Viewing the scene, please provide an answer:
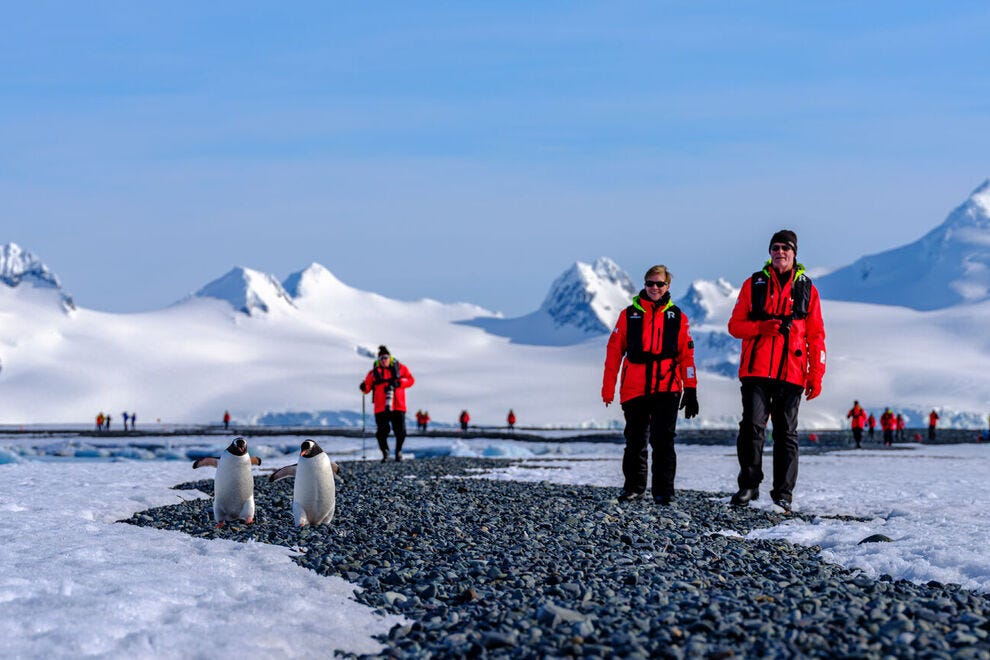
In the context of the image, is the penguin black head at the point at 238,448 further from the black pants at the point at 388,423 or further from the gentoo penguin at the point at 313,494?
the black pants at the point at 388,423

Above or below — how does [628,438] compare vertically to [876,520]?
above

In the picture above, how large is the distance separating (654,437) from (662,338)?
95 centimetres

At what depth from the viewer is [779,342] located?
397 inches

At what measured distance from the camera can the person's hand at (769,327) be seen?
32.8ft

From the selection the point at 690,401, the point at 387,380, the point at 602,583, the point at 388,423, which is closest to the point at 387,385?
the point at 387,380

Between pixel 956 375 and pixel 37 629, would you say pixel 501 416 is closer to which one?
pixel 956 375

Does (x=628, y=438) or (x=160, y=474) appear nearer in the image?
(x=628, y=438)

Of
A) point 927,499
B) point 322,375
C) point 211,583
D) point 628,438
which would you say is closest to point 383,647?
point 211,583

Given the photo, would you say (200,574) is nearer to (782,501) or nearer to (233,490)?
(233,490)

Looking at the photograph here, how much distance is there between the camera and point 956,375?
17325 centimetres

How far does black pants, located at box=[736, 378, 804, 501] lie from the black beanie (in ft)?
4.07

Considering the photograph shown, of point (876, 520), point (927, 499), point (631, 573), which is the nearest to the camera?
point (631, 573)

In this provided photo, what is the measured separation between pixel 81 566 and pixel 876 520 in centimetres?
659

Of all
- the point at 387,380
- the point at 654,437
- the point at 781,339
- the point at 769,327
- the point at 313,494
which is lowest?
the point at 313,494
